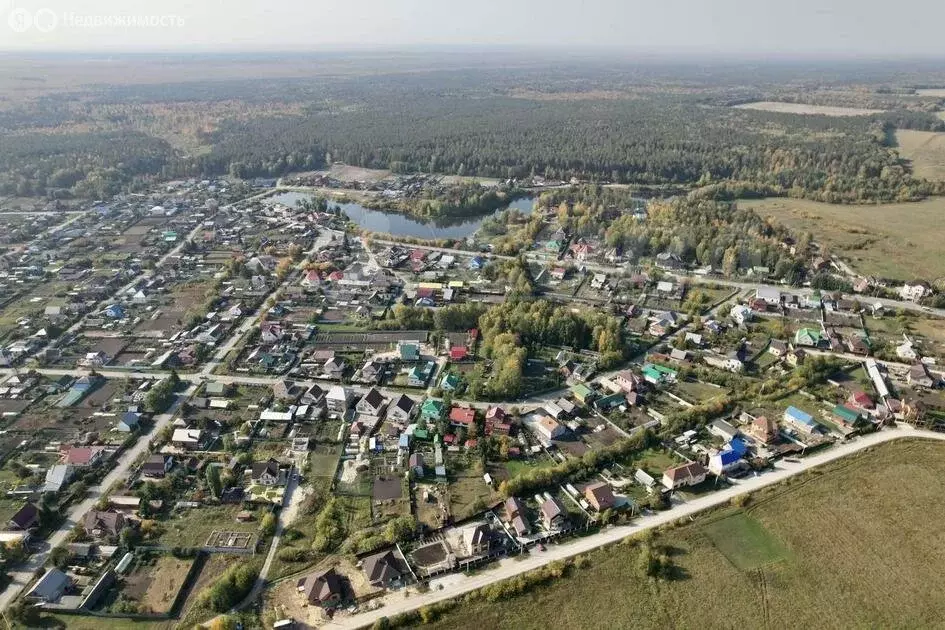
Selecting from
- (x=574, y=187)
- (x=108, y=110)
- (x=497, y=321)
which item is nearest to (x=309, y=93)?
(x=108, y=110)

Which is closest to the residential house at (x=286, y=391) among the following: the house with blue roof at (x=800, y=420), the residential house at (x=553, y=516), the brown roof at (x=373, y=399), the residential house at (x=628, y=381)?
the brown roof at (x=373, y=399)

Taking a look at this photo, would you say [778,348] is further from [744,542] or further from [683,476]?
[744,542]

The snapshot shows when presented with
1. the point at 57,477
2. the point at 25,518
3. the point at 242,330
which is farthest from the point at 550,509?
the point at 242,330

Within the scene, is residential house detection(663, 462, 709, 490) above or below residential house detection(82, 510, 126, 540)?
above

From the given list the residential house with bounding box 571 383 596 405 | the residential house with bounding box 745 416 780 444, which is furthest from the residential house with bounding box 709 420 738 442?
the residential house with bounding box 571 383 596 405

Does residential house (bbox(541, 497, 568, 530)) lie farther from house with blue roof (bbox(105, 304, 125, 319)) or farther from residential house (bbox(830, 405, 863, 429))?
house with blue roof (bbox(105, 304, 125, 319))

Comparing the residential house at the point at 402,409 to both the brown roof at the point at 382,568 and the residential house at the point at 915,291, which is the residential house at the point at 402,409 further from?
the residential house at the point at 915,291

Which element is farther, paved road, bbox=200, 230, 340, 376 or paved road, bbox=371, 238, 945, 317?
paved road, bbox=371, 238, 945, 317

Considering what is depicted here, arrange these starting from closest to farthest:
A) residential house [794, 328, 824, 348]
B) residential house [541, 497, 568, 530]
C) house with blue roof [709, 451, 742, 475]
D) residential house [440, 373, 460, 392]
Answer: residential house [541, 497, 568, 530], house with blue roof [709, 451, 742, 475], residential house [440, 373, 460, 392], residential house [794, 328, 824, 348]
